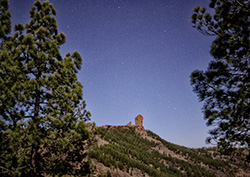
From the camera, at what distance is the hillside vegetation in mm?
11195

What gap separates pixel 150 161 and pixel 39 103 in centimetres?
1719

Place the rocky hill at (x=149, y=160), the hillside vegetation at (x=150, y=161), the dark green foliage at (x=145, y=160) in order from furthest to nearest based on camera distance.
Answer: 1. the dark green foliage at (x=145, y=160)
2. the hillside vegetation at (x=150, y=161)
3. the rocky hill at (x=149, y=160)

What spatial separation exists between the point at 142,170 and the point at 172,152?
1548cm

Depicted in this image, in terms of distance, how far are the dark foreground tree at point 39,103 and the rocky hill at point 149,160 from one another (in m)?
1.33

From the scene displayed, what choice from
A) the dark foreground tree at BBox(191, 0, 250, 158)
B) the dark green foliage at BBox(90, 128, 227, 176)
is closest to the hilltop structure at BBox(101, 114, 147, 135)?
the dark green foliage at BBox(90, 128, 227, 176)

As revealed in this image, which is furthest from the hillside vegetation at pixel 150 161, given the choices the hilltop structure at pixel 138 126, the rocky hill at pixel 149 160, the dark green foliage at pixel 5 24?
the dark green foliage at pixel 5 24

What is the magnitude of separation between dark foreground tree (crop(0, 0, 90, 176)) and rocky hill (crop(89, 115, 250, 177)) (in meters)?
1.33

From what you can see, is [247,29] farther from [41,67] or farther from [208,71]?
[41,67]

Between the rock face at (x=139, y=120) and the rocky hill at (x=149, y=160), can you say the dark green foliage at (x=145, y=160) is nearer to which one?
the rocky hill at (x=149, y=160)

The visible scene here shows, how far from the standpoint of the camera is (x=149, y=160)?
18.1m

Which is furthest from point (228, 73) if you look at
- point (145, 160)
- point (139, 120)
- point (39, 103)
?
point (139, 120)

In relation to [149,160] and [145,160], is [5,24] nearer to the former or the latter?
[145,160]

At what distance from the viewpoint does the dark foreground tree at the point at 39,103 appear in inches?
157

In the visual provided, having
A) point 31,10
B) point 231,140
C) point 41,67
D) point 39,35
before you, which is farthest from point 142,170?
point 31,10
